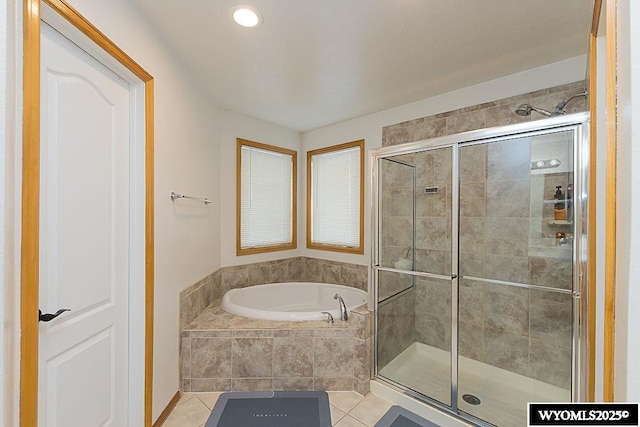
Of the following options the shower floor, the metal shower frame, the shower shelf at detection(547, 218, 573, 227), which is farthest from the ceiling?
the shower floor

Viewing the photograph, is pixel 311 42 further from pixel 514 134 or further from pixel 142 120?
pixel 514 134

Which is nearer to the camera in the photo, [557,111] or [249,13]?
[249,13]

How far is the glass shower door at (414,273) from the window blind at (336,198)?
93 cm

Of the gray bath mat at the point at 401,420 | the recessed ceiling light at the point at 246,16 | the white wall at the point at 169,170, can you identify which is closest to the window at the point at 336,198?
the white wall at the point at 169,170

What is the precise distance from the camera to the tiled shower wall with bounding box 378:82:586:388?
1.82m

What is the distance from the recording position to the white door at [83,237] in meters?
1.09

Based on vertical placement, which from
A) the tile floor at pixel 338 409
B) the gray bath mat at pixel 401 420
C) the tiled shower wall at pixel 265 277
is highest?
the tiled shower wall at pixel 265 277

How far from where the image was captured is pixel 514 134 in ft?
5.36

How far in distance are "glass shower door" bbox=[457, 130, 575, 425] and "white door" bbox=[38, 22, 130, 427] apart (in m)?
2.06

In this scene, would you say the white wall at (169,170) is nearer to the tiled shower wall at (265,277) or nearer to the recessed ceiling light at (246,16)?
the tiled shower wall at (265,277)

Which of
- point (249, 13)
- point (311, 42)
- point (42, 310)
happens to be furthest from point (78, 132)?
point (311, 42)

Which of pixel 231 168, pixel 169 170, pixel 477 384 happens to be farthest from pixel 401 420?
pixel 231 168

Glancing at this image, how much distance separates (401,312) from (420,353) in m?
0.34

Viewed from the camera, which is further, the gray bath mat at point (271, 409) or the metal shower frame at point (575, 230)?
the gray bath mat at point (271, 409)
